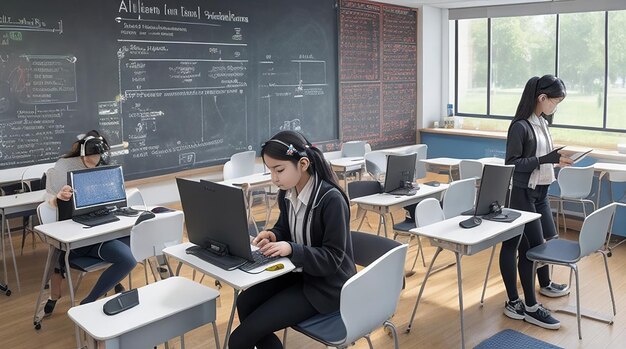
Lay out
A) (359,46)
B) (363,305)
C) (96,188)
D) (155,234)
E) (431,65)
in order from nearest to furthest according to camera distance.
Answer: (363,305), (155,234), (96,188), (359,46), (431,65)

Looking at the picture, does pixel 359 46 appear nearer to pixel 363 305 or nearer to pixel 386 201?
pixel 386 201

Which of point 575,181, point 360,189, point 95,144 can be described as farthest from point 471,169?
point 95,144

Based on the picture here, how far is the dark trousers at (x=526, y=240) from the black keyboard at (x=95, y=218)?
102 inches

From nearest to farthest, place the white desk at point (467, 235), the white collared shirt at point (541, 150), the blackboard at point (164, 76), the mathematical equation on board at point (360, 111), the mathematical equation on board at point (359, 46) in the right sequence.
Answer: the white desk at point (467, 235)
the white collared shirt at point (541, 150)
the blackboard at point (164, 76)
the mathematical equation on board at point (359, 46)
the mathematical equation on board at point (360, 111)

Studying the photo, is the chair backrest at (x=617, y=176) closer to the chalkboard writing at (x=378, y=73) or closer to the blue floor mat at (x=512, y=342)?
the blue floor mat at (x=512, y=342)

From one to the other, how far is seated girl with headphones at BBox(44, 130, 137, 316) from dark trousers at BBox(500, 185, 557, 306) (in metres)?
2.44

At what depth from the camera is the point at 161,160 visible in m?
6.39

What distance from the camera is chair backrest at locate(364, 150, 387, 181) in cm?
675

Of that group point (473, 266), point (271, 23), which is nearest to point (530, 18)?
point (271, 23)

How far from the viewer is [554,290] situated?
4.36 meters

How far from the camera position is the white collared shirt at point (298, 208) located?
2666 millimetres

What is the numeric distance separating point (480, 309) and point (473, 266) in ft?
3.30

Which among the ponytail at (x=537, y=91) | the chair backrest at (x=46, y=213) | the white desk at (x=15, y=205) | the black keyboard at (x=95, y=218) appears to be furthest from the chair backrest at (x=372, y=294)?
the white desk at (x=15, y=205)

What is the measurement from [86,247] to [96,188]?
0.40 m
